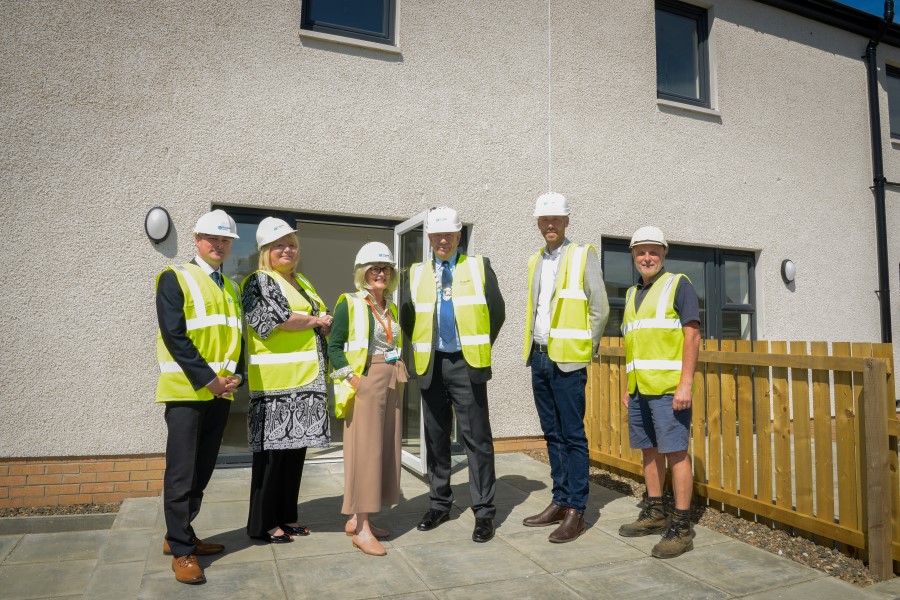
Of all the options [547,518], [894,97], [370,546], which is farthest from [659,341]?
[894,97]

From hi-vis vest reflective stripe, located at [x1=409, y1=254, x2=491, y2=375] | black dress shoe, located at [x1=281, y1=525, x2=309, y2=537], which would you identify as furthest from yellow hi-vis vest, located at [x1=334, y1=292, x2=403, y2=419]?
black dress shoe, located at [x1=281, y1=525, x2=309, y2=537]

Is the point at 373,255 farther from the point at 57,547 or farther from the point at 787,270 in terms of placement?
the point at 787,270

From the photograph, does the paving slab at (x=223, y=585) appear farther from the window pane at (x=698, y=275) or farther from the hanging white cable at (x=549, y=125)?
the window pane at (x=698, y=275)

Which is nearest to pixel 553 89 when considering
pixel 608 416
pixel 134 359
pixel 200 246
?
pixel 608 416

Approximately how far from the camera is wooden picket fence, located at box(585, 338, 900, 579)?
324cm

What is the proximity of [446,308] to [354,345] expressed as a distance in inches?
25.6

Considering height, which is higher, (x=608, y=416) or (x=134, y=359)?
(x=134, y=359)

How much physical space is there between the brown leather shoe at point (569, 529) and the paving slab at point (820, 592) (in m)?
1.02

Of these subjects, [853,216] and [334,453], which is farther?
[853,216]

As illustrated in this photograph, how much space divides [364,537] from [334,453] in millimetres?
2750

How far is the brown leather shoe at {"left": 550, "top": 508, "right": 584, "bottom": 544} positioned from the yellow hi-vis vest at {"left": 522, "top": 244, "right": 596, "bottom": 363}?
0.94 m

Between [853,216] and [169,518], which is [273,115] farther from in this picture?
[853,216]

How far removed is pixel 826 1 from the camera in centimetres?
816

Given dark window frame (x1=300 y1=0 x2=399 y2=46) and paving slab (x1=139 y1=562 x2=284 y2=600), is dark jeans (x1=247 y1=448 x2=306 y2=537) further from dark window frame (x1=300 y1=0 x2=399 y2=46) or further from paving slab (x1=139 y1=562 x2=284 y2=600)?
→ dark window frame (x1=300 y1=0 x2=399 y2=46)
